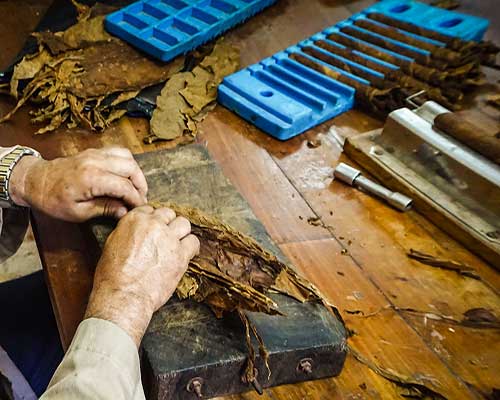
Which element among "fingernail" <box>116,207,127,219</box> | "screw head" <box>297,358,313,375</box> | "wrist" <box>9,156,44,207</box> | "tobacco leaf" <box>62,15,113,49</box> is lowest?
"tobacco leaf" <box>62,15,113,49</box>

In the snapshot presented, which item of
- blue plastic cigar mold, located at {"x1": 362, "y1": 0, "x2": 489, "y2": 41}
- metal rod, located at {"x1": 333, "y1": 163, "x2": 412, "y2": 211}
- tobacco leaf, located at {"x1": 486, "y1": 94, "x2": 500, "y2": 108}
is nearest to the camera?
metal rod, located at {"x1": 333, "y1": 163, "x2": 412, "y2": 211}

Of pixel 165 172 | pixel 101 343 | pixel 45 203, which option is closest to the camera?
pixel 101 343

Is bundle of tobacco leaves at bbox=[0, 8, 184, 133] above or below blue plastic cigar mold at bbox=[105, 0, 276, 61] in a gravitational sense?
below

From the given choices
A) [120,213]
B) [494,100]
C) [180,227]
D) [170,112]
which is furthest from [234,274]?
[494,100]

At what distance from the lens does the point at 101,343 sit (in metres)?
0.74

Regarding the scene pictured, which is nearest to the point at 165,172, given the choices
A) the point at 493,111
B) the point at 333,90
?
the point at 333,90

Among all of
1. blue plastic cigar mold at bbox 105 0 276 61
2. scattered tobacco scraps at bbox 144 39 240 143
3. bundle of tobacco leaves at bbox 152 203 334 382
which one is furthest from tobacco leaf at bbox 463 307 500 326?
blue plastic cigar mold at bbox 105 0 276 61

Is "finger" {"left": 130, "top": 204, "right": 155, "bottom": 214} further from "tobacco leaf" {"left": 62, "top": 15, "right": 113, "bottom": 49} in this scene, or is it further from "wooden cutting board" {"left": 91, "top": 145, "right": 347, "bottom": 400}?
"tobacco leaf" {"left": 62, "top": 15, "right": 113, "bottom": 49}

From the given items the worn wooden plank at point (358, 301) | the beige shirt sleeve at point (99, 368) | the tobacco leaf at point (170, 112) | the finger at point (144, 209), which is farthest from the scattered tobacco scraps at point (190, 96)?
the beige shirt sleeve at point (99, 368)

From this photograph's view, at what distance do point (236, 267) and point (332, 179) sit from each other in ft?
1.42

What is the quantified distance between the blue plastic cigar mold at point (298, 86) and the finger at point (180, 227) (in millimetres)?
470

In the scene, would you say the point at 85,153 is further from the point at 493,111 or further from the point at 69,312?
the point at 493,111

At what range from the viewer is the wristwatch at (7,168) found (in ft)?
3.22

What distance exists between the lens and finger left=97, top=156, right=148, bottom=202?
0.95 metres
